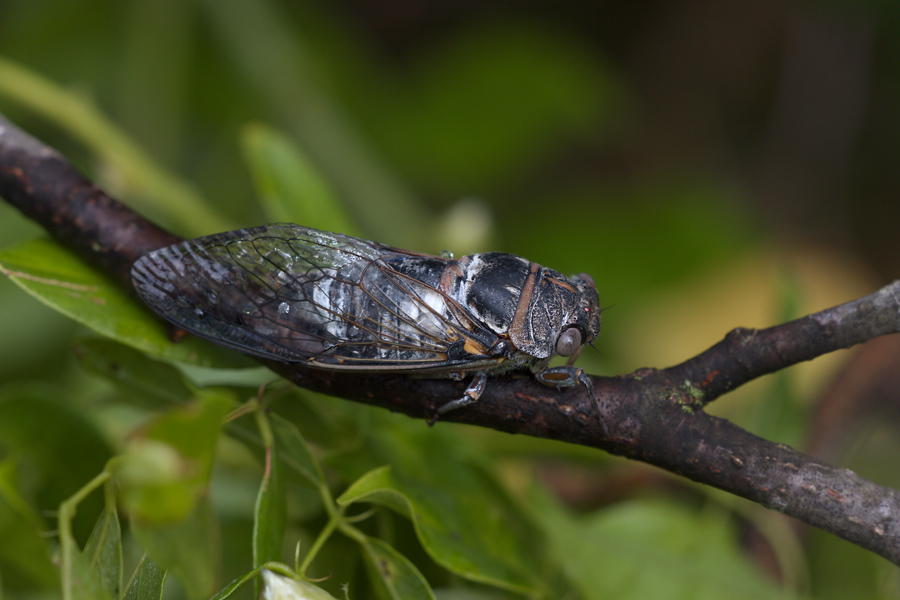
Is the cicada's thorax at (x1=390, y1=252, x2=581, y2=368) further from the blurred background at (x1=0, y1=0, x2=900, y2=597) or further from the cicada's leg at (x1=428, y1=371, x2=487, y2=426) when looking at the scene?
the blurred background at (x1=0, y1=0, x2=900, y2=597)

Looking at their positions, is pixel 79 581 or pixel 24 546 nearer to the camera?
pixel 79 581

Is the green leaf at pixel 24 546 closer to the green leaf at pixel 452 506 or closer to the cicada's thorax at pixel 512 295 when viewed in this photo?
the green leaf at pixel 452 506

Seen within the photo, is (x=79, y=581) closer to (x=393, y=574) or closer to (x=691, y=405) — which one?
(x=393, y=574)

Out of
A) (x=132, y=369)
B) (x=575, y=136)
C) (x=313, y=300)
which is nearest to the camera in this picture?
(x=132, y=369)

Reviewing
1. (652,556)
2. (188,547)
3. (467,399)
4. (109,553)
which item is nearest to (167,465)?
(188,547)

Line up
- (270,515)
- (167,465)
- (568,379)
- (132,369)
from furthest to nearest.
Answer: (132,369) → (568,379) → (270,515) → (167,465)
